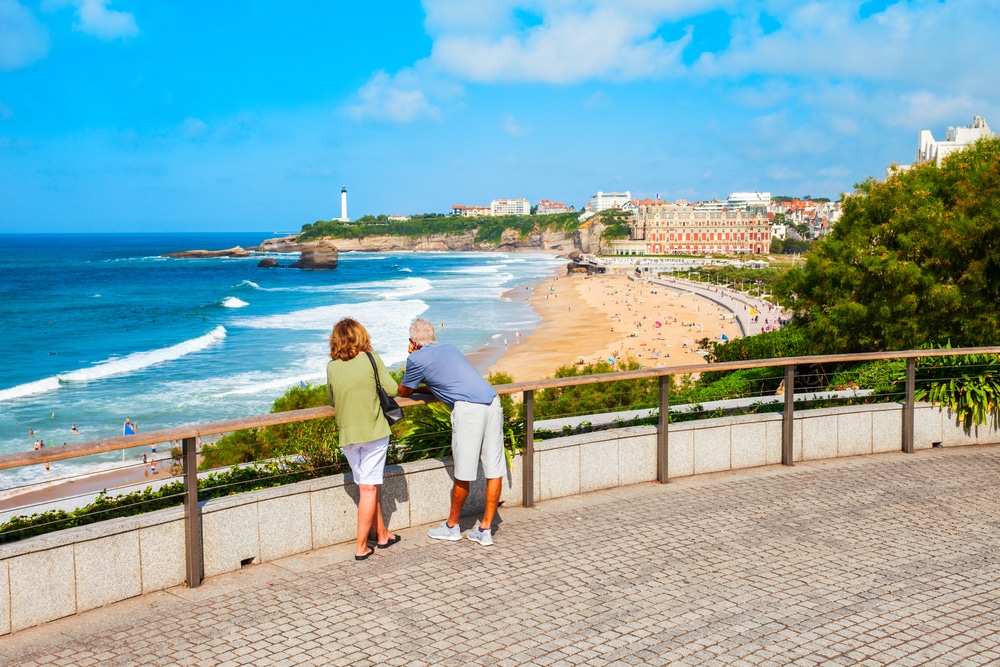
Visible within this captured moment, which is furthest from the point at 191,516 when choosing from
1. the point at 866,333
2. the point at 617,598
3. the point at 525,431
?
the point at 866,333

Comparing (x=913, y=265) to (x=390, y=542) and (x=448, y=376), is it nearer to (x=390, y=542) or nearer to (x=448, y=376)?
(x=448, y=376)

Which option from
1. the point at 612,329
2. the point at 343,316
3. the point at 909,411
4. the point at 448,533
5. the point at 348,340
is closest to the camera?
the point at 348,340

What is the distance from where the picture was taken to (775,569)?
19.2 ft

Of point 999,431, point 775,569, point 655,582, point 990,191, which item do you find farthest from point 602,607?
point 990,191

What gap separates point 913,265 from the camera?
50.7ft

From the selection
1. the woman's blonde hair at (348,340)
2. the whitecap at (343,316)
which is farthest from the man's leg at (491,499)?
the whitecap at (343,316)

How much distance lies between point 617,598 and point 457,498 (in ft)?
5.12

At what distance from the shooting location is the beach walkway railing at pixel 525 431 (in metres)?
5.28

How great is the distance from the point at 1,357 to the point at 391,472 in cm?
5042

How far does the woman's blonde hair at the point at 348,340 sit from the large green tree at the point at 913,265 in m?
9.19

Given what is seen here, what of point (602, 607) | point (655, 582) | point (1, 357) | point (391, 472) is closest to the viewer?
point (602, 607)

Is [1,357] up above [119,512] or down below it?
below

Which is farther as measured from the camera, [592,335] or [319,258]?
[319,258]

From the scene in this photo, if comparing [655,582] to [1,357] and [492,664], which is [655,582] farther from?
[1,357]
